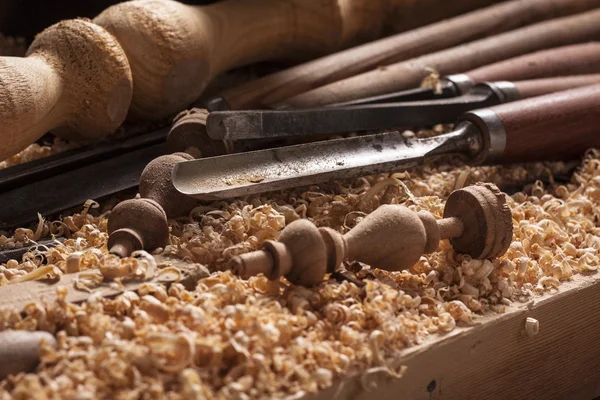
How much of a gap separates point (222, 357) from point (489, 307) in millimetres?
392

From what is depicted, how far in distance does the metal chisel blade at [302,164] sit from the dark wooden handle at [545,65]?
0.31m

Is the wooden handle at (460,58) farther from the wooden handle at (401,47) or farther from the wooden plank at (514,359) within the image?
the wooden plank at (514,359)

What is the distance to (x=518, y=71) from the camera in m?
1.58

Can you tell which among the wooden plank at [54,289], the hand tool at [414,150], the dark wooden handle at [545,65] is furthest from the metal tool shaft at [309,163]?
the dark wooden handle at [545,65]

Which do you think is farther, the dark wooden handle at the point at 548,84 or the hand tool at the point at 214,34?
the dark wooden handle at the point at 548,84

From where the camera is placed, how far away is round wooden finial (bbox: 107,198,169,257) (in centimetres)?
98

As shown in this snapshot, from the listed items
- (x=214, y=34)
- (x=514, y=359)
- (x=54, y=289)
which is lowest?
(x=514, y=359)

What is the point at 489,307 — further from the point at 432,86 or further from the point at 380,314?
the point at 432,86

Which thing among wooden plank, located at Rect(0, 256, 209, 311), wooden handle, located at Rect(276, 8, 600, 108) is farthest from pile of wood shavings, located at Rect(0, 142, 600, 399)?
wooden handle, located at Rect(276, 8, 600, 108)

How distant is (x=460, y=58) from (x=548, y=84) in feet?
0.67

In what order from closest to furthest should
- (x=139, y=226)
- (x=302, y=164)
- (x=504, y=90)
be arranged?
(x=139, y=226), (x=302, y=164), (x=504, y=90)

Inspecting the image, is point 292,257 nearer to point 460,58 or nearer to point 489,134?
point 489,134

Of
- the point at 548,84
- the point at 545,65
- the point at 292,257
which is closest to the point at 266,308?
the point at 292,257

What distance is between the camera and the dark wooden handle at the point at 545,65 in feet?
5.14
